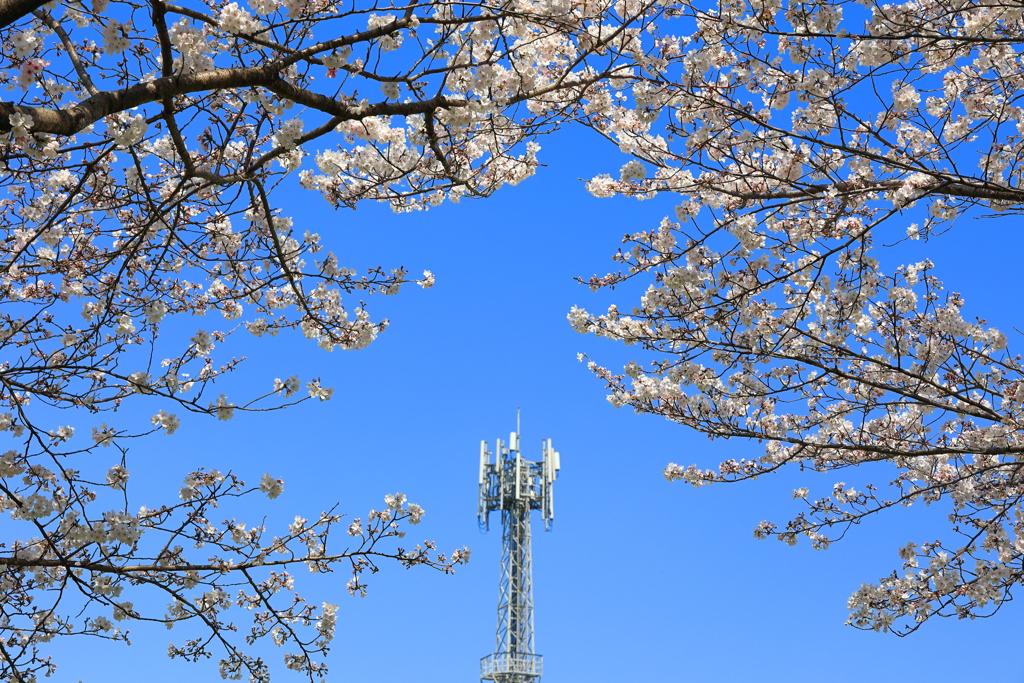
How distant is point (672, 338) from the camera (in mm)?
5918

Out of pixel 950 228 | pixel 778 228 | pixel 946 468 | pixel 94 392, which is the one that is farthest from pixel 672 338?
pixel 94 392

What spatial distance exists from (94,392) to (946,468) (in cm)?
654

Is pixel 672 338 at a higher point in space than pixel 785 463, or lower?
higher

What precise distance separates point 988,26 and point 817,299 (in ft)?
6.44

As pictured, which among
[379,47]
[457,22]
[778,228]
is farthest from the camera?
[778,228]

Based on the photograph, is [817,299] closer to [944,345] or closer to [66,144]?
[944,345]

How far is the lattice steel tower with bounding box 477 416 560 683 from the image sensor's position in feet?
73.5

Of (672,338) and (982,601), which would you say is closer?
(672,338)

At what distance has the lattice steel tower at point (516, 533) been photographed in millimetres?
22391

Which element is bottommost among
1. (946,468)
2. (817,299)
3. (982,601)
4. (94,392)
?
(982,601)

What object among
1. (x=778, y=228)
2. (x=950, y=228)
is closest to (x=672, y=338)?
(x=778, y=228)

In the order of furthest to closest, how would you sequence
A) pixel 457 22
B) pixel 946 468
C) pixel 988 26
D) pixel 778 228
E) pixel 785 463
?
pixel 946 468, pixel 785 463, pixel 778 228, pixel 988 26, pixel 457 22

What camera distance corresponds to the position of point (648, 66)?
192 inches

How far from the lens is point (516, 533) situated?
968 inches
